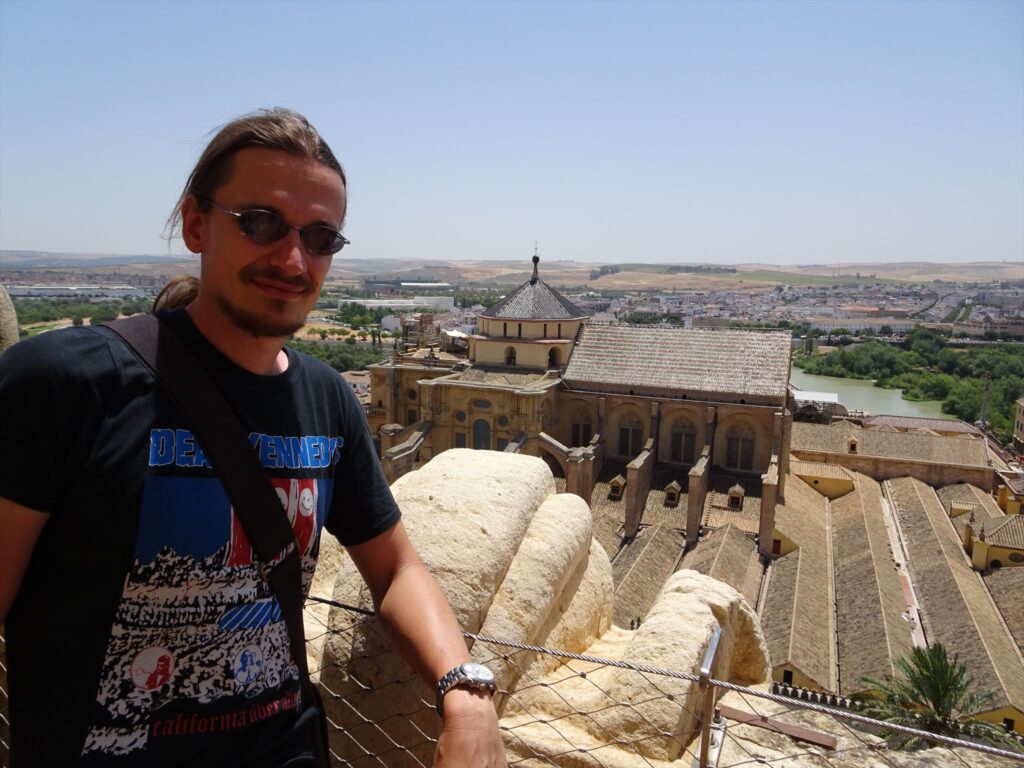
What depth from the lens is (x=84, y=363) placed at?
5.28 ft

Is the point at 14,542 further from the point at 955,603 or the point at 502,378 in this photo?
the point at 502,378

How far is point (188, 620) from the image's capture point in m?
1.78

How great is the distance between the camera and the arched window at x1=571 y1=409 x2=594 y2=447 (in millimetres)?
21516

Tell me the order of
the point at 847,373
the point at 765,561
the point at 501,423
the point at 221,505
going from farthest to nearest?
the point at 847,373
the point at 501,423
the point at 765,561
the point at 221,505

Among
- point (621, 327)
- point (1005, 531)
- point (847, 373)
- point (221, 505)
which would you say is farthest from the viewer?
point (847, 373)

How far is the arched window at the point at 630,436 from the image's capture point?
21.1 m

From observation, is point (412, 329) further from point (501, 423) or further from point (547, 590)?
point (547, 590)

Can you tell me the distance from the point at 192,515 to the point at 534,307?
841 inches

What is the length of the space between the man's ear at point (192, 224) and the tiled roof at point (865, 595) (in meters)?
14.0

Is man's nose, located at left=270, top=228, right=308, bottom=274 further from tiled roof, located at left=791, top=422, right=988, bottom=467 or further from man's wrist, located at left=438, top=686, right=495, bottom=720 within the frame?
tiled roof, located at left=791, top=422, right=988, bottom=467

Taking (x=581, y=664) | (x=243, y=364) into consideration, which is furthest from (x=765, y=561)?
(x=243, y=364)

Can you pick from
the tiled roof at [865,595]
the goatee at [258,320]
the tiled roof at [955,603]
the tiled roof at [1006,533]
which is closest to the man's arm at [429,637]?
the goatee at [258,320]

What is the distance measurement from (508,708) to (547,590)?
1.95ft

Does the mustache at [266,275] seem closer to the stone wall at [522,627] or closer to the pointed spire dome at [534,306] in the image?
the stone wall at [522,627]
